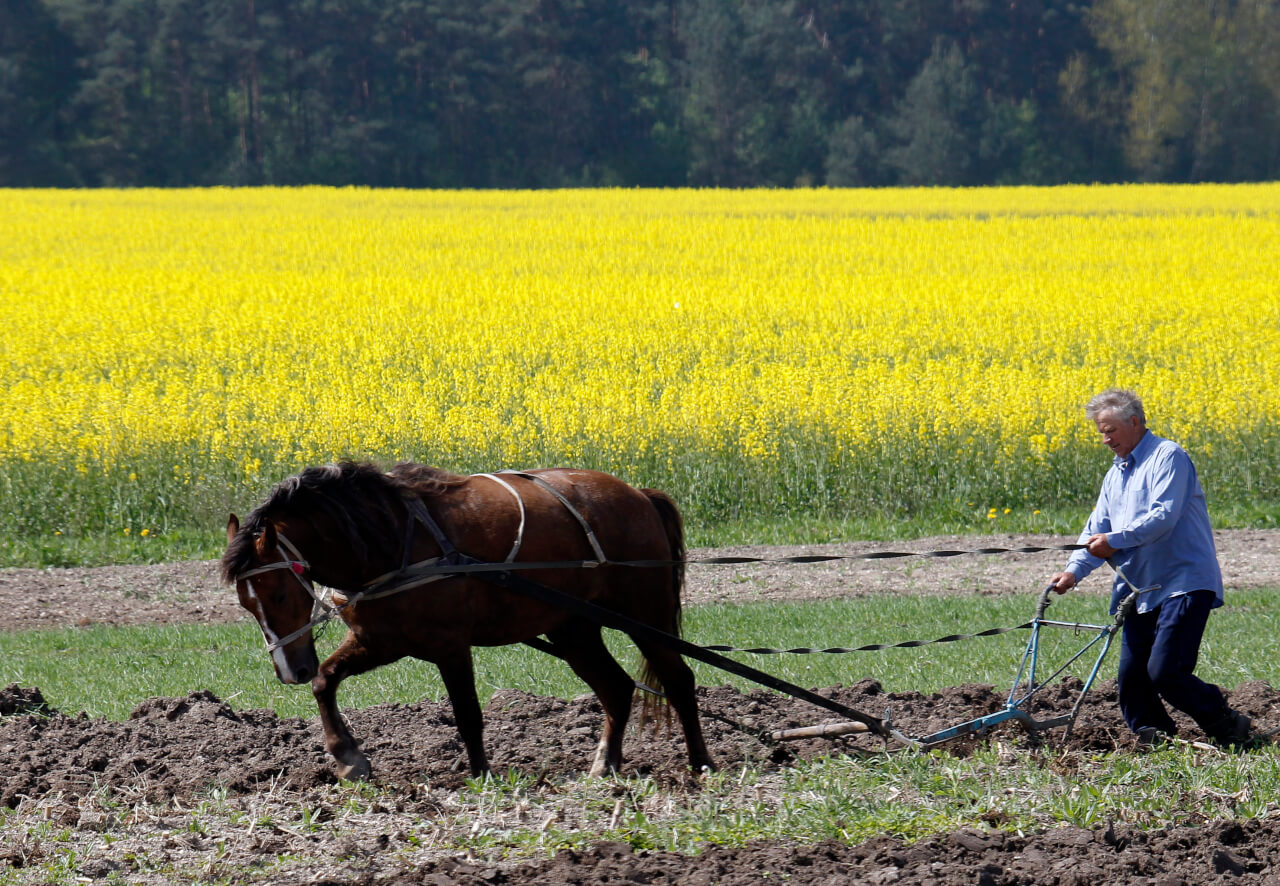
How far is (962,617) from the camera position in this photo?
10.6 meters

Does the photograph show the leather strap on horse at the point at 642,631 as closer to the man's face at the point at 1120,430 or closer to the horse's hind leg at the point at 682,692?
the horse's hind leg at the point at 682,692

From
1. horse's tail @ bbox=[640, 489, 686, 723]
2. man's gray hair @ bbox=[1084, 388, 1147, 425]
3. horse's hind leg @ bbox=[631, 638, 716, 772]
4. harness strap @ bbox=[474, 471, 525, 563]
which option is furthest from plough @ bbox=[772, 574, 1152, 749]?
harness strap @ bbox=[474, 471, 525, 563]

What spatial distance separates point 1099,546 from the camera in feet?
21.7

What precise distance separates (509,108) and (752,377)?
169 feet

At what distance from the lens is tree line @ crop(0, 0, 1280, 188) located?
206 feet

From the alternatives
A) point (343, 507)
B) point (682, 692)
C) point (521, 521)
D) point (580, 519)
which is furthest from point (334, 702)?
point (682, 692)

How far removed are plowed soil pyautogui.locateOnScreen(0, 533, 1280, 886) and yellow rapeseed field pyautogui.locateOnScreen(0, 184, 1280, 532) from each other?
6.73 meters

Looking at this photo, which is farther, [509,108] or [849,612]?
[509,108]

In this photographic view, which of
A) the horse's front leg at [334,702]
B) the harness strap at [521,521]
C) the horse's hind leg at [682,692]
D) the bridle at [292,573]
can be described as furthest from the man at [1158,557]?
the bridle at [292,573]

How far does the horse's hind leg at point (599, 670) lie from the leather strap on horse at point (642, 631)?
173 millimetres

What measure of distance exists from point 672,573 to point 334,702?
1.73 metres

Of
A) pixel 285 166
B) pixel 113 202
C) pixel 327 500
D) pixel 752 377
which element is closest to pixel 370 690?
pixel 327 500

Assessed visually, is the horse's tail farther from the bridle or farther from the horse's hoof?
the bridle

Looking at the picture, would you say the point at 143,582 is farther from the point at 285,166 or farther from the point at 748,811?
the point at 285,166
